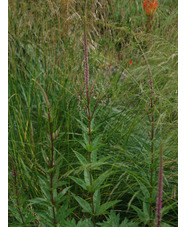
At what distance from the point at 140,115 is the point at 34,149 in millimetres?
596

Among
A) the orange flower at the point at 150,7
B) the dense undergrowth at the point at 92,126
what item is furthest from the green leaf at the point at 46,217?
the orange flower at the point at 150,7

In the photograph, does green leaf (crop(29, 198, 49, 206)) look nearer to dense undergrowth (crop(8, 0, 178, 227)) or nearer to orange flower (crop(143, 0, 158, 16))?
dense undergrowth (crop(8, 0, 178, 227))

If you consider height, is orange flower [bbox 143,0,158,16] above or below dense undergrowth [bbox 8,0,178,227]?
above

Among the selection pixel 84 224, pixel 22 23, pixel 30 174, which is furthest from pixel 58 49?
pixel 84 224

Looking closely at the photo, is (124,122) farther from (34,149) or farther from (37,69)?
(37,69)

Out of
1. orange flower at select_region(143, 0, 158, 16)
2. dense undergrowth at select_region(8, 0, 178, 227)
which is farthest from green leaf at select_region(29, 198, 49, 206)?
orange flower at select_region(143, 0, 158, 16)

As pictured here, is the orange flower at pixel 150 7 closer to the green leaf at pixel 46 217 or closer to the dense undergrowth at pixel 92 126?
the dense undergrowth at pixel 92 126

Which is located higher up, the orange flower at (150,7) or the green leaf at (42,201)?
the orange flower at (150,7)

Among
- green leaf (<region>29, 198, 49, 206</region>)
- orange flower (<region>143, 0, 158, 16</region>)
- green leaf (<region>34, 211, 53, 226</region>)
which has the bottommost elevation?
green leaf (<region>34, 211, 53, 226</region>)

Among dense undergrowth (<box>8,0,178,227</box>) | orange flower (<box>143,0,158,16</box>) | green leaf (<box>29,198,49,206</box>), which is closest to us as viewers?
green leaf (<box>29,198,49,206</box>)

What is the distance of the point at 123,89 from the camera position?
5.87 ft

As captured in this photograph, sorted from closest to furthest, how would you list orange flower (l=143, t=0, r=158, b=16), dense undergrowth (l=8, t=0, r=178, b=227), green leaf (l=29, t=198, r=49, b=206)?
green leaf (l=29, t=198, r=49, b=206) → dense undergrowth (l=8, t=0, r=178, b=227) → orange flower (l=143, t=0, r=158, b=16)

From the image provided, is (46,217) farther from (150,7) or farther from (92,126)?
(150,7)

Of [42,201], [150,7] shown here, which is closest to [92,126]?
[42,201]
